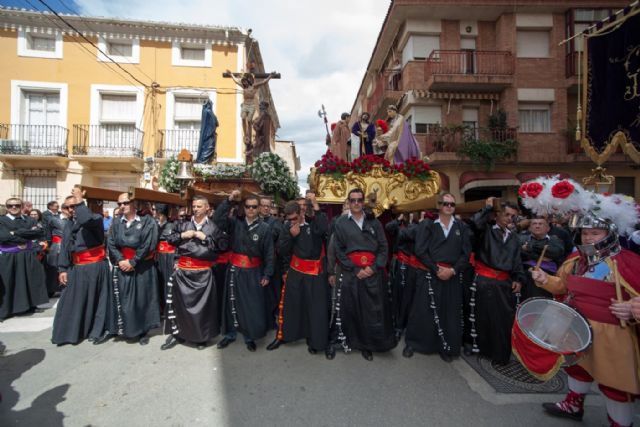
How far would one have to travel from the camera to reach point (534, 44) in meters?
13.7

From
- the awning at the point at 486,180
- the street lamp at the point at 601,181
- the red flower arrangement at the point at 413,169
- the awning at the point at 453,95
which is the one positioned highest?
the awning at the point at 453,95

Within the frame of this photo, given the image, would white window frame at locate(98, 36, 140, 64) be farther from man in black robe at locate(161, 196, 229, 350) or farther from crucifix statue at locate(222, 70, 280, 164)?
man in black robe at locate(161, 196, 229, 350)

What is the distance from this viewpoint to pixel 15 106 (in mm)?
13383

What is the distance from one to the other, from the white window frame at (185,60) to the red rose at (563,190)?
592 inches

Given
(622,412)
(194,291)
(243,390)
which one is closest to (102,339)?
(194,291)

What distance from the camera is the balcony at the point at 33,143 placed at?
12930 millimetres

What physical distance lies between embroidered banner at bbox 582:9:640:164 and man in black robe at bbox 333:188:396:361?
3036 millimetres

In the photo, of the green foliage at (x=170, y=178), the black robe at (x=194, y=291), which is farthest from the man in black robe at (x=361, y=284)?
the green foliage at (x=170, y=178)

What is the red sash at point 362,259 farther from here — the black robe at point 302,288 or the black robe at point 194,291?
the black robe at point 194,291

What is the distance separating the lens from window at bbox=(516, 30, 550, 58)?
13656 mm

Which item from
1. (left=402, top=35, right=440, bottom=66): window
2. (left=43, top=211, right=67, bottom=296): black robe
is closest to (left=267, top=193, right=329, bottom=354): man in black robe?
(left=43, top=211, right=67, bottom=296): black robe

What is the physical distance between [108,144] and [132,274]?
1223 cm

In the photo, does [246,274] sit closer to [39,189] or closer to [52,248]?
[52,248]

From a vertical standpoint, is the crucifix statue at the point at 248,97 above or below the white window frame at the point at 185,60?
below
